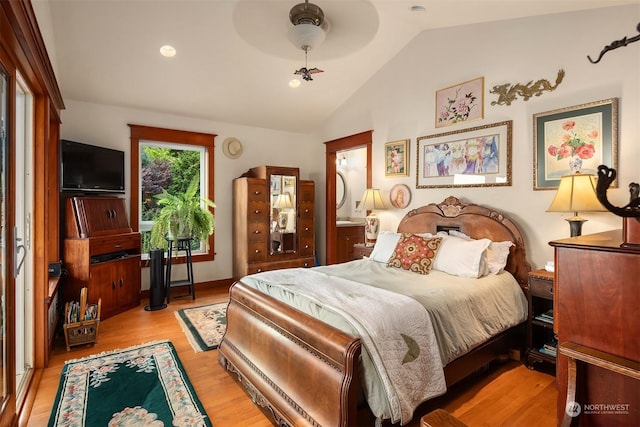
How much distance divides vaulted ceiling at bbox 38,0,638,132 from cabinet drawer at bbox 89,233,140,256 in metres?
1.69

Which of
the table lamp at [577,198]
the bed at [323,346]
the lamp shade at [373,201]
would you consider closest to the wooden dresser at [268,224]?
the lamp shade at [373,201]

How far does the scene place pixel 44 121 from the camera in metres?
2.54

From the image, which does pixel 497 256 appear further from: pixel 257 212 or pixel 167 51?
pixel 167 51

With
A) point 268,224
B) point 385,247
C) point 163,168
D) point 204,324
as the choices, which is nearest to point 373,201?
point 385,247

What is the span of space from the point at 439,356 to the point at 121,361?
2391 millimetres

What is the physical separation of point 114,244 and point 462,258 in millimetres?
3555

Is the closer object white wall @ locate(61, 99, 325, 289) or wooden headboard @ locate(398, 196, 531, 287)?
wooden headboard @ locate(398, 196, 531, 287)

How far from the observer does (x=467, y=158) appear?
3.47m

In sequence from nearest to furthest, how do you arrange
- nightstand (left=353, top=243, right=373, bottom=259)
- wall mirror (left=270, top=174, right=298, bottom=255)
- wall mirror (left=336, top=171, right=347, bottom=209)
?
nightstand (left=353, top=243, right=373, bottom=259) → wall mirror (left=270, top=174, right=298, bottom=255) → wall mirror (left=336, top=171, right=347, bottom=209)

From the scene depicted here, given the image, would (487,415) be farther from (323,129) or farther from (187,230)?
(323,129)

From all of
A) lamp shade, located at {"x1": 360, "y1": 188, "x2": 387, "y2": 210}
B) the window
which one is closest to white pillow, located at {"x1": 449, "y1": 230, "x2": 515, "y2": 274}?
lamp shade, located at {"x1": 360, "y1": 188, "x2": 387, "y2": 210}

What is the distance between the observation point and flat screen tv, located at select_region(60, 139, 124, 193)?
11.7ft

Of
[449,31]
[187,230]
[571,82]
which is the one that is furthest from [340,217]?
[571,82]

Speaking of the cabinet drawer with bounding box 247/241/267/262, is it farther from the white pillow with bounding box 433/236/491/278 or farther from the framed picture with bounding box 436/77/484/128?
the framed picture with bounding box 436/77/484/128
